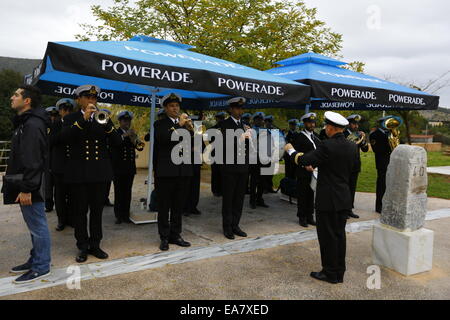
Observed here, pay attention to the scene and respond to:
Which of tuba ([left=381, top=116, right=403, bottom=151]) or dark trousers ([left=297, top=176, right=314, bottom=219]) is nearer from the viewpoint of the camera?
dark trousers ([left=297, top=176, right=314, bottom=219])

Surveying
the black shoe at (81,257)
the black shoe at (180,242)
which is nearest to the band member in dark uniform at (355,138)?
the black shoe at (180,242)

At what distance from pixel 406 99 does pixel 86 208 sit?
21.5 feet

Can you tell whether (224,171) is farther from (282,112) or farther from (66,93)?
(282,112)

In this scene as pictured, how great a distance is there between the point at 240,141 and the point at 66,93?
12.4 feet

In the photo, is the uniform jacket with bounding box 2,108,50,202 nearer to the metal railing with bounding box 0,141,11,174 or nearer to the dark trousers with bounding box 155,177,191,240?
the dark trousers with bounding box 155,177,191,240

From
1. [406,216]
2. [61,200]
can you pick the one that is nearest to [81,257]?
[61,200]

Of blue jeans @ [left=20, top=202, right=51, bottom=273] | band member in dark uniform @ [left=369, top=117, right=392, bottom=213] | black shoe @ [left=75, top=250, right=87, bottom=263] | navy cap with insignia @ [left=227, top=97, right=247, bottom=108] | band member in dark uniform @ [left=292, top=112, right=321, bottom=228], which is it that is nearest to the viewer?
blue jeans @ [left=20, top=202, right=51, bottom=273]

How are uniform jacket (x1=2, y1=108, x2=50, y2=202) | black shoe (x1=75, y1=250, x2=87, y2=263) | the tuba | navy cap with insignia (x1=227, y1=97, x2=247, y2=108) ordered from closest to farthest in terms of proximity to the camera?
uniform jacket (x1=2, y1=108, x2=50, y2=202), black shoe (x1=75, y1=250, x2=87, y2=263), navy cap with insignia (x1=227, y1=97, x2=247, y2=108), the tuba

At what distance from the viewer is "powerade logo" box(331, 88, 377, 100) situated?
6.21m

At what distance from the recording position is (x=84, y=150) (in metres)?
4.32

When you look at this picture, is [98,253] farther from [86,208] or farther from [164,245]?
[164,245]

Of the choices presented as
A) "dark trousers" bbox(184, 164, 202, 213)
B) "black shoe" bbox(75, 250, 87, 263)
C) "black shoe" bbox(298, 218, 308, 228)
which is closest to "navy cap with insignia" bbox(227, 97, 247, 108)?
"dark trousers" bbox(184, 164, 202, 213)

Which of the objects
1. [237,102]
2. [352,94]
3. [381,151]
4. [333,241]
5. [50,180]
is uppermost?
[352,94]

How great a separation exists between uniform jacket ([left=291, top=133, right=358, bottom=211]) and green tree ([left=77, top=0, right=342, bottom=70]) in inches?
338
